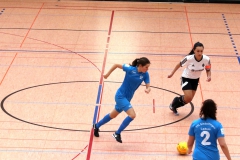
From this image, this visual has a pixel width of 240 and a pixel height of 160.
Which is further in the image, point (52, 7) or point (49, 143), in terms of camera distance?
point (52, 7)

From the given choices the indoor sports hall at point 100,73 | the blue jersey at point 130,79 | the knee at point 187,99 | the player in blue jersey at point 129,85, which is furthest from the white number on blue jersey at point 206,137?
the knee at point 187,99

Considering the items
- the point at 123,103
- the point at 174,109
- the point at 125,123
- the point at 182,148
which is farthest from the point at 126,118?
the point at 174,109

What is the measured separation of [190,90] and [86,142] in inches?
84.3

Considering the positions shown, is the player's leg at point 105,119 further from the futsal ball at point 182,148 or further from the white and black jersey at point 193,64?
the white and black jersey at point 193,64

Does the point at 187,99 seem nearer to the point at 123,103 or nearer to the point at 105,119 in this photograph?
the point at 123,103

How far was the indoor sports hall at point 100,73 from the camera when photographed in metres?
10.0

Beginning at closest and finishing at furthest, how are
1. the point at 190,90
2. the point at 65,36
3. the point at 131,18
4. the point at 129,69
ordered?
1. the point at 129,69
2. the point at 190,90
3. the point at 65,36
4. the point at 131,18

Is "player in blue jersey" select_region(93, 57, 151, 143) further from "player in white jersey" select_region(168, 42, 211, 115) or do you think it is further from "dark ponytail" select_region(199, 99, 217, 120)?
"dark ponytail" select_region(199, 99, 217, 120)

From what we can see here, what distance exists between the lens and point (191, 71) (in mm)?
10703

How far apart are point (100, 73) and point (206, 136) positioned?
5.36 metres

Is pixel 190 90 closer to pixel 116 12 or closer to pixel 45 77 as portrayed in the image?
pixel 45 77

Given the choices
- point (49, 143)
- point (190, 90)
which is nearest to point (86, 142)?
point (49, 143)

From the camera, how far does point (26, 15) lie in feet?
53.7

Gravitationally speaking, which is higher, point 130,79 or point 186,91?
point 130,79
